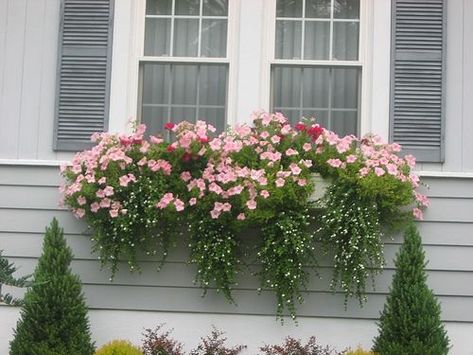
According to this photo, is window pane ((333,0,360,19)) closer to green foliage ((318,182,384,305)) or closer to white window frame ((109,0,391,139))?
white window frame ((109,0,391,139))

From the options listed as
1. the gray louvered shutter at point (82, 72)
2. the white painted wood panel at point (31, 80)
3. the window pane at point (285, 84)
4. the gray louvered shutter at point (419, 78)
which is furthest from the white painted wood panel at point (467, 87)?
the white painted wood panel at point (31, 80)

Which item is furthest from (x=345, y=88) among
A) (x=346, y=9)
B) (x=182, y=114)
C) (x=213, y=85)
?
(x=182, y=114)

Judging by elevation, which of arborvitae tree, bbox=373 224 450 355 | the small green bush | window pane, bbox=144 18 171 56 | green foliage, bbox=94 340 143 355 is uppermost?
window pane, bbox=144 18 171 56

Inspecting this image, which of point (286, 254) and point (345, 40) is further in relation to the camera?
point (345, 40)

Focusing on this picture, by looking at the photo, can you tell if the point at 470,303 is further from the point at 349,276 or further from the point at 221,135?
the point at 221,135

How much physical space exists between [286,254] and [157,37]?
2.06 m

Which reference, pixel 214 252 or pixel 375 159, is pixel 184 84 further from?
pixel 375 159

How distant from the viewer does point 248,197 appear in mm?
7113

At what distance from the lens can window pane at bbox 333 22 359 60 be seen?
7.85 metres

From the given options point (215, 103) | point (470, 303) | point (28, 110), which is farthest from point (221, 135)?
point (470, 303)

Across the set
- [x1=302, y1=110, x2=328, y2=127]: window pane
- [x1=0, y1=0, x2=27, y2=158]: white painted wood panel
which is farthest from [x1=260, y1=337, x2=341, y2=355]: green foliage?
[x1=0, y1=0, x2=27, y2=158]: white painted wood panel

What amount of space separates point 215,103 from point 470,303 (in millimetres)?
2421

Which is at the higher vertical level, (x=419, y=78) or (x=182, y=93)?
(x=419, y=78)

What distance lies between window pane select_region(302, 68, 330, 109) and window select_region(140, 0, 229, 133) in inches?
24.2
